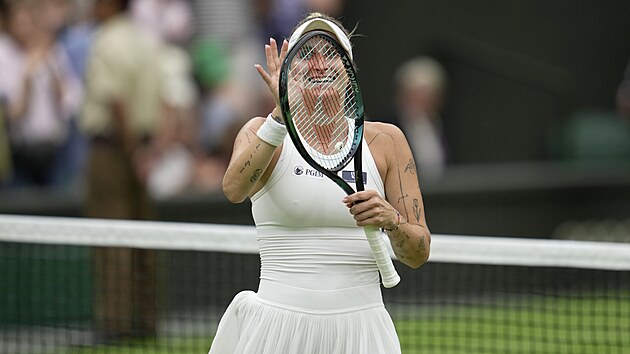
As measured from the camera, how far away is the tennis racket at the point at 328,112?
4.75 metres

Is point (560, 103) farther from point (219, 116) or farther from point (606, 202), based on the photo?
point (219, 116)

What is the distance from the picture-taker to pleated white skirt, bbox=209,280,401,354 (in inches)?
194

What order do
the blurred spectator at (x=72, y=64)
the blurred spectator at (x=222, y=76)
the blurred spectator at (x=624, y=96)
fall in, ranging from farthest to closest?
the blurred spectator at (x=624, y=96) < the blurred spectator at (x=222, y=76) < the blurred spectator at (x=72, y=64)

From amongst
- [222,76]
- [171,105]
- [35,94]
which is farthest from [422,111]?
[35,94]

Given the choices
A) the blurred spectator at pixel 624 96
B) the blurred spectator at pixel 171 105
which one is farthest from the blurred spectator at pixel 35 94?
the blurred spectator at pixel 624 96

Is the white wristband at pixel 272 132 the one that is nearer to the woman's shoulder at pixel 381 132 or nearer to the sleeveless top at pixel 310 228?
the sleeveless top at pixel 310 228

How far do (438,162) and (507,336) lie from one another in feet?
15.6

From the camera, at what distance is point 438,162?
14.5m

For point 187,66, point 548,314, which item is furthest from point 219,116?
point 548,314

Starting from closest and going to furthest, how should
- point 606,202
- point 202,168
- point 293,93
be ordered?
point 293,93 < point 202,168 < point 606,202

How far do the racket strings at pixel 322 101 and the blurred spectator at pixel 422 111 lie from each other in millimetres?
9108

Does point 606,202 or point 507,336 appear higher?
point 606,202

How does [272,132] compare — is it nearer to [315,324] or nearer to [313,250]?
[313,250]

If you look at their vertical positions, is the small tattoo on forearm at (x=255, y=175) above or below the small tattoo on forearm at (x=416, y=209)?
above
